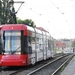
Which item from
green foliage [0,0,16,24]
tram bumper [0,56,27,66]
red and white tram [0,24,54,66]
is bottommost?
tram bumper [0,56,27,66]

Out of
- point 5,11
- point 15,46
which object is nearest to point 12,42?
point 15,46

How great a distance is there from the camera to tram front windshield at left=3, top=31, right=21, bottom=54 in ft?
75.2

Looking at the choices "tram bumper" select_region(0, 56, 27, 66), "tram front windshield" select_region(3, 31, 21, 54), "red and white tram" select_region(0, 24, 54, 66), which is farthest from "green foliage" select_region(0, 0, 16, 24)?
"tram bumper" select_region(0, 56, 27, 66)

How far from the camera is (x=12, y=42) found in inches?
905

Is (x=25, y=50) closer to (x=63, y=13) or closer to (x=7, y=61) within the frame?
(x=7, y=61)

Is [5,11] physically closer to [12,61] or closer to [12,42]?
Answer: [12,42]

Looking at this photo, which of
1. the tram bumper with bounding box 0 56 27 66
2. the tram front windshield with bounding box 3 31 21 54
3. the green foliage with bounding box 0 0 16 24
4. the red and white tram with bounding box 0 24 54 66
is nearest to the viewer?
the tram bumper with bounding box 0 56 27 66

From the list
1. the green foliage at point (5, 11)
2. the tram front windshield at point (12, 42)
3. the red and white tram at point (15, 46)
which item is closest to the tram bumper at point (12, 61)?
the red and white tram at point (15, 46)

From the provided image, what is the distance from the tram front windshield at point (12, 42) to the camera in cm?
2291

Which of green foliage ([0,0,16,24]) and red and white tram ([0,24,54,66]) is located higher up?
green foliage ([0,0,16,24])

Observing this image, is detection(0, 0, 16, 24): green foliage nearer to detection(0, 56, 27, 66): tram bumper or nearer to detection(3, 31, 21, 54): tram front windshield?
detection(3, 31, 21, 54): tram front windshield

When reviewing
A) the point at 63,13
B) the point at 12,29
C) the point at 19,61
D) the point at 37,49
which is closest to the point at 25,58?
the point at 19,61

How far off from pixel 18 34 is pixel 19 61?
1759mm

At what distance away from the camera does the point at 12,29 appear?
76.0 ft
